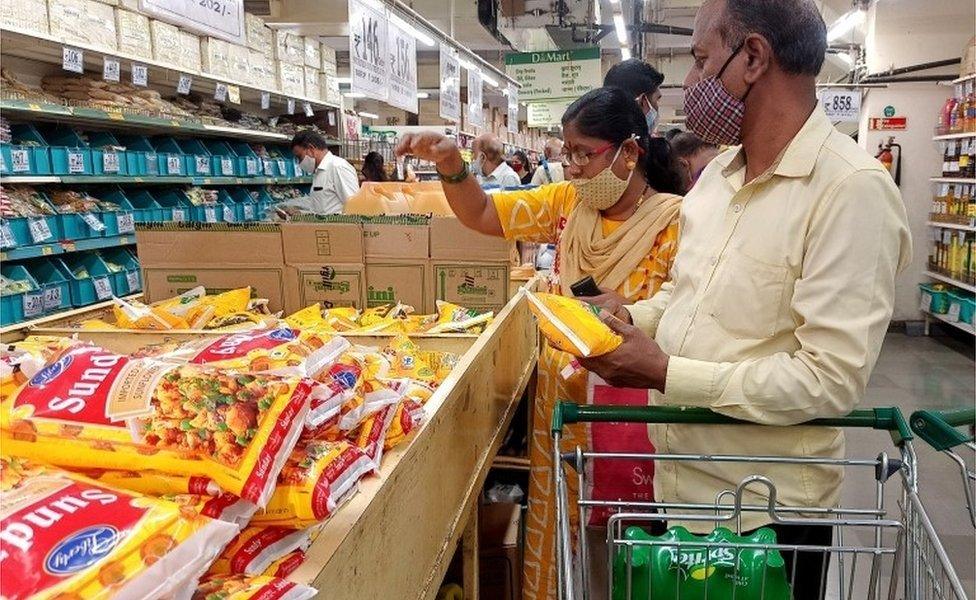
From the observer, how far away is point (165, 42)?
4977 millimetres

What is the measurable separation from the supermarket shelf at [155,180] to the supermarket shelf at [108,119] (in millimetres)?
373

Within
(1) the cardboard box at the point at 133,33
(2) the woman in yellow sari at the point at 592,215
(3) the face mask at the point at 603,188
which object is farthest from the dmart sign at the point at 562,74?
(3) the face mask at the point at 603,188

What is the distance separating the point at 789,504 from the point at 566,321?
572 mm

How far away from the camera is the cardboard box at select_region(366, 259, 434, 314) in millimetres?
2732

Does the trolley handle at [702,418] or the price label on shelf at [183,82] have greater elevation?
the price label on shelf at [183,82]

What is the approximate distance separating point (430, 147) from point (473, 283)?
65 centimetres

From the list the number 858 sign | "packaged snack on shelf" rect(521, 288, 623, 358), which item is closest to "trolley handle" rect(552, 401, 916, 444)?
"packaged snack on shelf" rect(521, 288, 623, 358)

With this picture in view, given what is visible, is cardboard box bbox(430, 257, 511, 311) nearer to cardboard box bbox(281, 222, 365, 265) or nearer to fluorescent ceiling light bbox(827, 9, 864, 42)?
cardboard box bbox(281, 222, 365, 265)

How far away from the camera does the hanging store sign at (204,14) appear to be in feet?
8.24

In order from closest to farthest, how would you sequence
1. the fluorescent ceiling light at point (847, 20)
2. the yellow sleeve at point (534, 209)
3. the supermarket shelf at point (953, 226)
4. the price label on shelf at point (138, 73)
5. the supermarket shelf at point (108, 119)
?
1. the yellow sleeve at point (534, 209)
2. the supermarket shelf at point (108, 119)
3. the price label on shelf at point (138, 73)
4. the supermarket shelf at point (953, 226)
5. the fluorescent ceiling light at point (847, 20)

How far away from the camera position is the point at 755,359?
130 cm

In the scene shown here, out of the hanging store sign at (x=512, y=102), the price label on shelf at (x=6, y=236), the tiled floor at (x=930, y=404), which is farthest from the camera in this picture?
the hanging store sign at (x=512, y=102)

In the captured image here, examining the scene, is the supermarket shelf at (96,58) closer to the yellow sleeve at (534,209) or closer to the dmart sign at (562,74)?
the yellow sleeve at (534,209)

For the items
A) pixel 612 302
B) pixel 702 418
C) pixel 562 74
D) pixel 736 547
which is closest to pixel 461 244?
pixel 612 302
